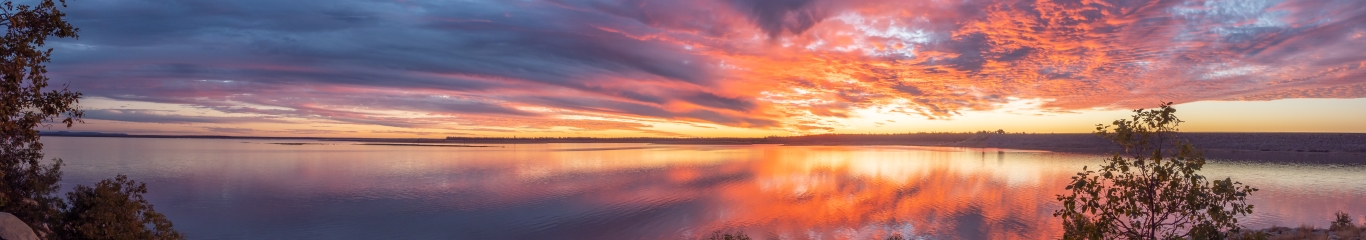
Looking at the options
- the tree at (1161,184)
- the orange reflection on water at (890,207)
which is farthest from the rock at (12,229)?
the tree at (1161,184)

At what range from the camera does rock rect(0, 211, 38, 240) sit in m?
9.81

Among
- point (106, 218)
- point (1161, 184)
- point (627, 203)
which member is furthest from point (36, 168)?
point (1161, 184)

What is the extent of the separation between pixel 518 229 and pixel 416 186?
45.2 ft

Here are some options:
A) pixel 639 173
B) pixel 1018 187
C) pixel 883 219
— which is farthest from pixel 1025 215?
pixel 639 173

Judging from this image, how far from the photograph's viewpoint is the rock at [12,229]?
9812 millimetres

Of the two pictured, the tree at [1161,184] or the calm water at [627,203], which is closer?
the tree at [1161,184]

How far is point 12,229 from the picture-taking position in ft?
32.8

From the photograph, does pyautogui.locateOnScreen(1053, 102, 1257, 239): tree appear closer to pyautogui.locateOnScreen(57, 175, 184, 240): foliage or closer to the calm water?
the calm water

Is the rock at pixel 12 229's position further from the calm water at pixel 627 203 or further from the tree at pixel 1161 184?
the tree at pixel 1161 184

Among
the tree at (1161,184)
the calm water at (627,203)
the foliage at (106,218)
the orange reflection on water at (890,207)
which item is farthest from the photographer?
the orange reflection on water at (890,207)

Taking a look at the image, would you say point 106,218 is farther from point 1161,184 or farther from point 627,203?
point 1161,184

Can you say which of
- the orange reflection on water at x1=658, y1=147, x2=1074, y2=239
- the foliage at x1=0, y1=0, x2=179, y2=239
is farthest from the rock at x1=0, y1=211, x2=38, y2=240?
the orange reflection on water at x1=658, y1=147, x2=1074, y2=239

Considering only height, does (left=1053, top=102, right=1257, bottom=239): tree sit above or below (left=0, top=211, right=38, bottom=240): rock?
above

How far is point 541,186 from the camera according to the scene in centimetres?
2950
